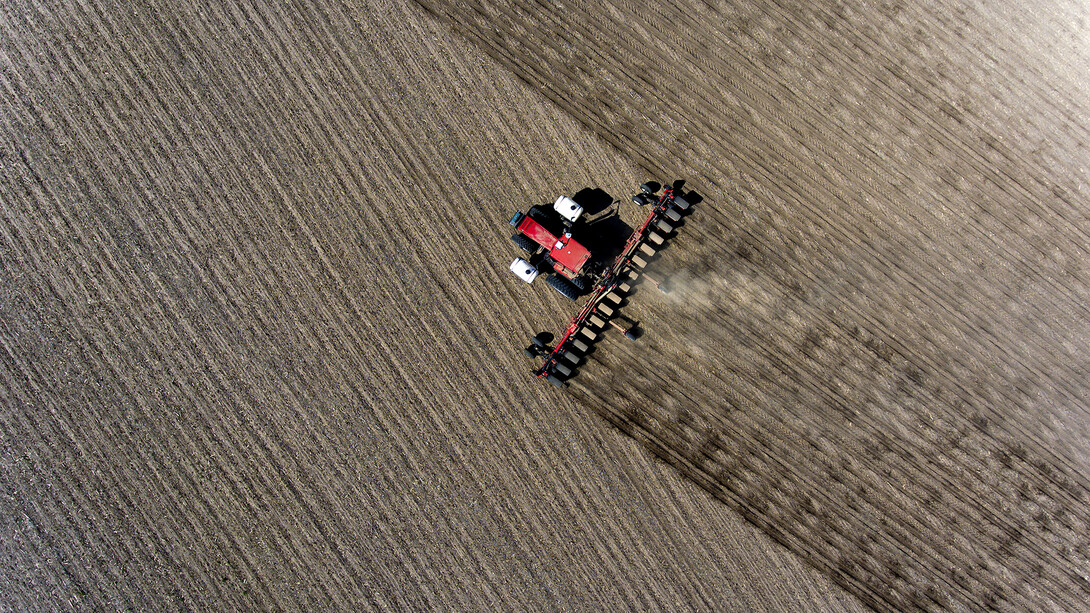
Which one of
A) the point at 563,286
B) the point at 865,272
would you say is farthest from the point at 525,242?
the point at 865,272

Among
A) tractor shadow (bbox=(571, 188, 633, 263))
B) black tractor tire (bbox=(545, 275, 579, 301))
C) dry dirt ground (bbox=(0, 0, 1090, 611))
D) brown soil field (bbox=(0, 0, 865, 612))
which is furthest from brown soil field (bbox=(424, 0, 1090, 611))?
black tractor tire (bbox=(545, 275, 579, 301))

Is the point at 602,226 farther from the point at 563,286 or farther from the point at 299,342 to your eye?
the point at 299,342

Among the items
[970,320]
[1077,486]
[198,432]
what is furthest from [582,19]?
[1077,486]

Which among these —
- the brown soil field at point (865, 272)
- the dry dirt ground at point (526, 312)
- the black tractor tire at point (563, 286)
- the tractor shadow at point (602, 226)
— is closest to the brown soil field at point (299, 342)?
the dry dirt ground at point (526, 312)

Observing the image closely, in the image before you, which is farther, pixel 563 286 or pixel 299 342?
pixel 299 342

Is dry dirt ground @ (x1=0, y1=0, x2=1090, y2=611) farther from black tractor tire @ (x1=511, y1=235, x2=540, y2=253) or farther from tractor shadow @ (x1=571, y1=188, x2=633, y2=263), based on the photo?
black tractor tire @ (x1=511, y1=235, x2=540, y2=253)

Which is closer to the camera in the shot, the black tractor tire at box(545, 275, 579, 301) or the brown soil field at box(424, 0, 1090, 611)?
the black tractor tire at box(545, 275, 579, 301)
